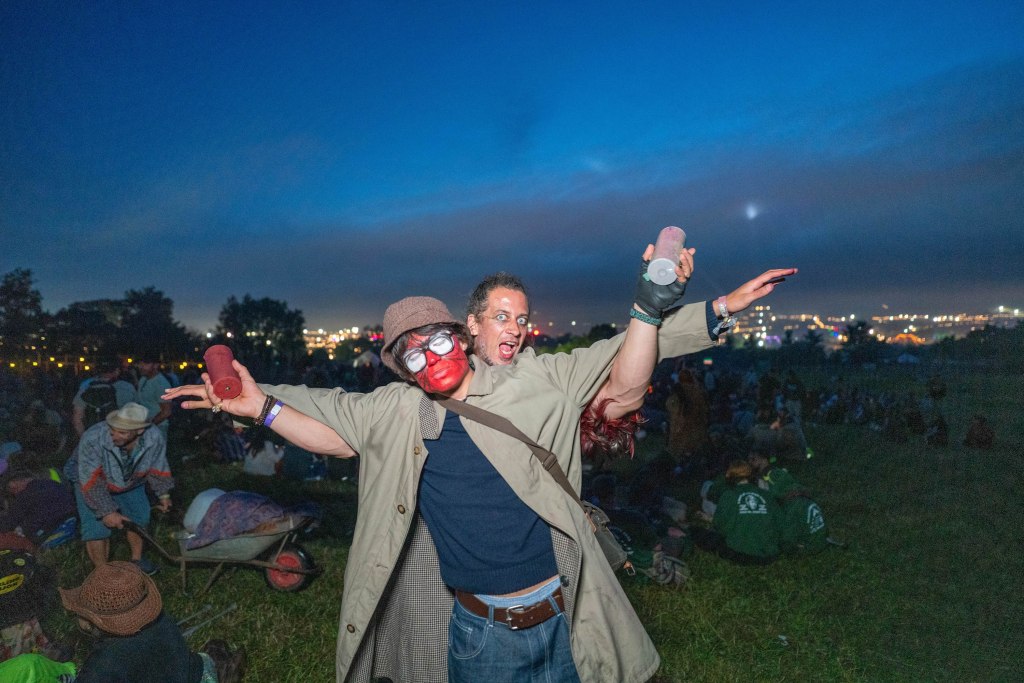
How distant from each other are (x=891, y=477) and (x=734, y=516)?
6.36 m

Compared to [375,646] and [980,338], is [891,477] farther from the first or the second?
[375,646]

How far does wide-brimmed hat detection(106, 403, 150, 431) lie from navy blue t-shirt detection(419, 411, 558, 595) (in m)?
4.66

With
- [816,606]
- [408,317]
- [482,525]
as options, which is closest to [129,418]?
[408,317]

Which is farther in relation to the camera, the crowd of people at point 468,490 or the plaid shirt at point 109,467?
the plaid shirt at point 109,467

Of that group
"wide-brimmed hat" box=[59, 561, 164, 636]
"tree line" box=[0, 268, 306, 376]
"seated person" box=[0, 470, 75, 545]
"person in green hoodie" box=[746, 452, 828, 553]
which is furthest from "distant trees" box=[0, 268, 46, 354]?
"person in green hoodie" box=[746, 452, 828, 553]

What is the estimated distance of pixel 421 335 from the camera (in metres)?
2.30

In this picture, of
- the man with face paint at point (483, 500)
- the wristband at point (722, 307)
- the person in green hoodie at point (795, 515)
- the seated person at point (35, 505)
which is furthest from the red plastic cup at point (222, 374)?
the person in green hoodie at point (795, 515)

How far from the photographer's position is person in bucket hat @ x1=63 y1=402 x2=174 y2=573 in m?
5.45

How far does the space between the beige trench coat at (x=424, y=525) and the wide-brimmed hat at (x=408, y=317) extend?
18 centimetres

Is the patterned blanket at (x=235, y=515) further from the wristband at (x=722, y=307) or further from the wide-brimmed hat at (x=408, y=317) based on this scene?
the wristband at (x=722, y=307)

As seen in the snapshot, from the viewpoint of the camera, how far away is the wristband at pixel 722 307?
197 cm

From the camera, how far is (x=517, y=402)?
2221 mm

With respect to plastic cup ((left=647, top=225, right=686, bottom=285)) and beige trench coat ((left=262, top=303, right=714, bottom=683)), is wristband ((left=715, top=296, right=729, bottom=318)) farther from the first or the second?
plastic cup ((left=647, top=225, right=686, bottom=285))

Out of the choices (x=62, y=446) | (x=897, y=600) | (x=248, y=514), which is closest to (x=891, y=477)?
(x=897, y=600)
